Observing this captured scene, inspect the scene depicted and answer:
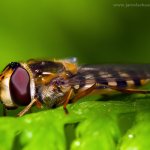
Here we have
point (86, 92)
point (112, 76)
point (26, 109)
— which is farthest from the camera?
point (112, 76)

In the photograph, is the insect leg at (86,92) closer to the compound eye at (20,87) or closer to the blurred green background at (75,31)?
the compound eye at (20,87)

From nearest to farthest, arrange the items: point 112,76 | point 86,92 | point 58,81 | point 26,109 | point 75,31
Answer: point 26,109
point 86,92
point 58,81
point 112,76
point 75,31

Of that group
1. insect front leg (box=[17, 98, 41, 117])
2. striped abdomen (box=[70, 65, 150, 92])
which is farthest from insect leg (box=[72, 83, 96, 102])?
insect front leg (box=[17, 98, 41, 117])

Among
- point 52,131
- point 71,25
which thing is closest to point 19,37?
point 71,25

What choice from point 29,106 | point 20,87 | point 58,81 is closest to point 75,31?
point 58,81

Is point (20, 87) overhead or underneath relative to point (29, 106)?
overhead

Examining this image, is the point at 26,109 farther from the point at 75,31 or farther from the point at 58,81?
the point at 75,31

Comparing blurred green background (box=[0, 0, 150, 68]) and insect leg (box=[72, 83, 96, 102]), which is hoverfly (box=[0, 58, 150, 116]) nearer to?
insect leg (box=[72, 83, 96, 102])

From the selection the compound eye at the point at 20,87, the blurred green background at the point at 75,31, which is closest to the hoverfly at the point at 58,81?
the compound eye at the point at 20,87
